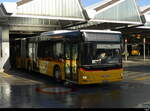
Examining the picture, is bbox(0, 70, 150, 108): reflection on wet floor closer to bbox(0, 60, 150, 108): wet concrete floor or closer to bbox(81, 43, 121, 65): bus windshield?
bbox(0, 60, 150, 108): wet concrete floor

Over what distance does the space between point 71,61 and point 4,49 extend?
10552 millimetres

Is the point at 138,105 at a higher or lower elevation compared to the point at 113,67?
lower

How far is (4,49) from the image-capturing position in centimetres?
2353

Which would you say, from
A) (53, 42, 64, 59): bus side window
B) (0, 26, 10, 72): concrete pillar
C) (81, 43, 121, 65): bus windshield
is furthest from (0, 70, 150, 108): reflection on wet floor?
(0, 26, 10, 72): concrete pillar

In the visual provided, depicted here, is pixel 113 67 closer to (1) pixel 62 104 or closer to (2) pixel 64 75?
(2) pixel 64 75

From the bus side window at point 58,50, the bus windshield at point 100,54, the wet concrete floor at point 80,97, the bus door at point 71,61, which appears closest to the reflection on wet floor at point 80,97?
the wet concrete floor at point 80,97

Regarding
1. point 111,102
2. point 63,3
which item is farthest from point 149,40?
point 111,102

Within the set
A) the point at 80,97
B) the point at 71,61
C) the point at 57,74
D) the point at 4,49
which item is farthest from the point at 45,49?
the point at 4,49

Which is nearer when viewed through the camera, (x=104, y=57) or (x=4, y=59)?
(x=104, y=57)

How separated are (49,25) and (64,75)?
46.7 ft

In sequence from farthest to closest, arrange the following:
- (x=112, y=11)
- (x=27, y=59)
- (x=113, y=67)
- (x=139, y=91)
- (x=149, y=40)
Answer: (x=149, y=40) < (x=112, y=11) < (x=27, y=59) < (x=113, y=67) < (x=139, y=91)

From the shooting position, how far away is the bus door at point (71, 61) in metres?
14.1

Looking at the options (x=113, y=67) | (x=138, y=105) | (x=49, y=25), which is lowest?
(x=138, y=105)

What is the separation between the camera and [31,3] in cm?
2152
